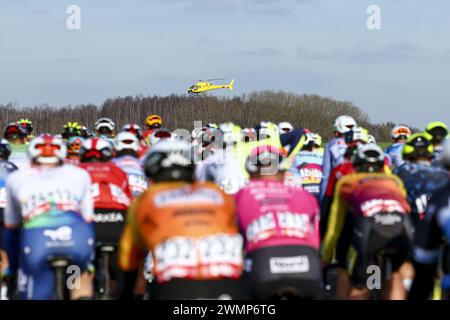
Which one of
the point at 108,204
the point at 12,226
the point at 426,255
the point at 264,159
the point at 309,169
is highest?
the point at 264,159

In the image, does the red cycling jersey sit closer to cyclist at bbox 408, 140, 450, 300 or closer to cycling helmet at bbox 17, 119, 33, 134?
cyclist at bbox 408, 140, 450, 300

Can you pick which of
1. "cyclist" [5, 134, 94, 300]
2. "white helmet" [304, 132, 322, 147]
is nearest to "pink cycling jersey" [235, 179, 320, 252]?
"cyclist" [5, 134, 94, 300]

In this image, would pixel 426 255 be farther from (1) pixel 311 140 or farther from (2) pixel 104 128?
(1) pixel 311 140

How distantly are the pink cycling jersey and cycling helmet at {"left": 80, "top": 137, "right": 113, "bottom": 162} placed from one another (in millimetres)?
3435

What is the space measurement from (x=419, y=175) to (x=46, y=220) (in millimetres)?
4427

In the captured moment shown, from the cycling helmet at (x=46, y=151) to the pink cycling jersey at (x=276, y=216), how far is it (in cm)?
192

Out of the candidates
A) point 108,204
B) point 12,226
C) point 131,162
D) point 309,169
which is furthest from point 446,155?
point 309,169

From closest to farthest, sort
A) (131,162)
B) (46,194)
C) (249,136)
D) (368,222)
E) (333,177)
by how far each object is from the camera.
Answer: (46,194) → (368,222) → (333,177) → (131,162) → (249,136)

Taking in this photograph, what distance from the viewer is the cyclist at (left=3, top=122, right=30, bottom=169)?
13.1m

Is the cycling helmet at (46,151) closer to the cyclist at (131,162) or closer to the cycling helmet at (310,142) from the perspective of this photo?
the cyclist at (131,162)

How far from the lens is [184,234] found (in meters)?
6.11

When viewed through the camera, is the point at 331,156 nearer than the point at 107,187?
No

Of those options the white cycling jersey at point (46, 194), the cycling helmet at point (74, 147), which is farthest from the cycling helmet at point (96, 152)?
the cycling helmet at point (74, 147)

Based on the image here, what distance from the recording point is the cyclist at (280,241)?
271 inches
